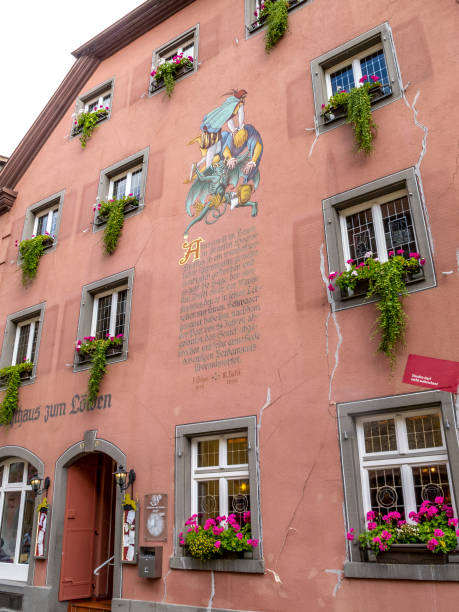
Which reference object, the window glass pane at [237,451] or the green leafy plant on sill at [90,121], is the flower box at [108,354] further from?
the green leafy plant on sill at [90,121]

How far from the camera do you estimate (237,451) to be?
881cm

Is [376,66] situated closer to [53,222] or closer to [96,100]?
[96,100]

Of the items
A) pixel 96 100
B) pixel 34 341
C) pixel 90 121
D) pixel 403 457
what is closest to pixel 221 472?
pixel 403 457

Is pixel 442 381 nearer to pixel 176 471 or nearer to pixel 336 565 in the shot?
pixel 336 565

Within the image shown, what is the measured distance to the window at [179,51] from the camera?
12820 mm

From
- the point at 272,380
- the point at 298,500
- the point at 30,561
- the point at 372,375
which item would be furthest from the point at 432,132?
the point at 30,561

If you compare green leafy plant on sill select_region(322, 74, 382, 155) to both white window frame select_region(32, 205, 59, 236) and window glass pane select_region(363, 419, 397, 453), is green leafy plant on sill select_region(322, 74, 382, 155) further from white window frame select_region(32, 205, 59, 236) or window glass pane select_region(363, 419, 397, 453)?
white window frame select_region(32, 205, 59, 236)

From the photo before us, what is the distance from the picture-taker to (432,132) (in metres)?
8.27

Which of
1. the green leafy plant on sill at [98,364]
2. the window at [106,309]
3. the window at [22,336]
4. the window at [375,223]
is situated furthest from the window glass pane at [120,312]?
the window at [375,223]

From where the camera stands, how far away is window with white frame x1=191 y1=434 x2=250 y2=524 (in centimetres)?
854

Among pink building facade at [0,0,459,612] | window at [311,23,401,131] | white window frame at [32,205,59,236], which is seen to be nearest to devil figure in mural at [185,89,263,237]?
pink building facade at [0,0,459,612]

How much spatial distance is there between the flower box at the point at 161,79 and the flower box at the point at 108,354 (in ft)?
21.3

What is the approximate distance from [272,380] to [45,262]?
7837 mm

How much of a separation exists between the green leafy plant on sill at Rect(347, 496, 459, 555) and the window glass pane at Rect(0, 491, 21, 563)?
8.04m
